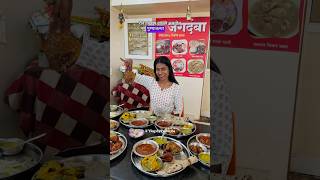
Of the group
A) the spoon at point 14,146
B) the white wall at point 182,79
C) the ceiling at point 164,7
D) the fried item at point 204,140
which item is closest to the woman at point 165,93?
the white wall at point 182,79

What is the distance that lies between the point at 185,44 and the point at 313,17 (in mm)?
1058

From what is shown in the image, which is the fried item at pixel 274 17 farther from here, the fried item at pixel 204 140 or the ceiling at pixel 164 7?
the ceiling at pixel 164 7

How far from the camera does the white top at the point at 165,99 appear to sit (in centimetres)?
225

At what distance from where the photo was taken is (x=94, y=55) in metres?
1.21

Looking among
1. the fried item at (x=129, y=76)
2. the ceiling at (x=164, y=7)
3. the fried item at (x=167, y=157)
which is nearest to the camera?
the fried item at (x=167, y=157)

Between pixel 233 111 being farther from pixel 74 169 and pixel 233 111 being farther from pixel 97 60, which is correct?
pixel 74 169

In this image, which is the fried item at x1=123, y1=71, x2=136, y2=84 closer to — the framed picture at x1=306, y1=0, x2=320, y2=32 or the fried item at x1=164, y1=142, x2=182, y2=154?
the fried item at x1=164, y1=142, x2=182, y2=154

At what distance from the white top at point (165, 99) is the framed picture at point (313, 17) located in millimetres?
1143

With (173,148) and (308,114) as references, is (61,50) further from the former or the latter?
(308,114)

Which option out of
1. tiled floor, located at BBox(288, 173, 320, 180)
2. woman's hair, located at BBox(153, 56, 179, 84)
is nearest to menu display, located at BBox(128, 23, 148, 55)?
woman's hair, located at BBox(153, 56, 179, 84)

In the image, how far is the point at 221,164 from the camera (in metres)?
1.17

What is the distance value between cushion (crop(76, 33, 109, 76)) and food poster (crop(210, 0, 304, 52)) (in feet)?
1.62

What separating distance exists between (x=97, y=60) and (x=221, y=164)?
29.1 inches

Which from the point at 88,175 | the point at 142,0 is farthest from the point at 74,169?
the point at 142,0
